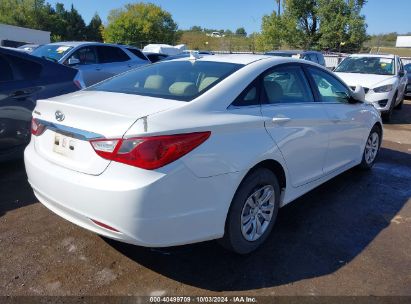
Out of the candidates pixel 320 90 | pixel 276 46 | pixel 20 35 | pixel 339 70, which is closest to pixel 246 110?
pixel 320 90

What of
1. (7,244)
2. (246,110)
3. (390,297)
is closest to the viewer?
(390,297)

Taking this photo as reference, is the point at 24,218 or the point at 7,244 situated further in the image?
the point at 24,218

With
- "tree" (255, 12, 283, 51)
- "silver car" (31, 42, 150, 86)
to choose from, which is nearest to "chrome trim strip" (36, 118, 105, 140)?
Result: "silver car" (31, 42, 150, 86)

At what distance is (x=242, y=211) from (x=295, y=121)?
100 centimetres

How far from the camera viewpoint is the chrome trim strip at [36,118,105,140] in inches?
105

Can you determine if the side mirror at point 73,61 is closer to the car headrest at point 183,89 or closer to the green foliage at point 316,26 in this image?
the car headrest at point 183,89

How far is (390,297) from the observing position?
9.43 feet

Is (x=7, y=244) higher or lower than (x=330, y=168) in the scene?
lower

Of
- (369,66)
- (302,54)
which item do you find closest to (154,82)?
(369,66)

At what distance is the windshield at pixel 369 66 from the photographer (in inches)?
422

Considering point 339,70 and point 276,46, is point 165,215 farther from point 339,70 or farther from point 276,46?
point 276,46

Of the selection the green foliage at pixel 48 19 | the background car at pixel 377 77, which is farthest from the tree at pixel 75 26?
the background car at pixel 377 77

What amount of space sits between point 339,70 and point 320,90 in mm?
7382

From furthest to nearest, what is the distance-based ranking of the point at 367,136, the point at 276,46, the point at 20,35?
the point at 20,35, the point at 276,46, the point at 367,136
